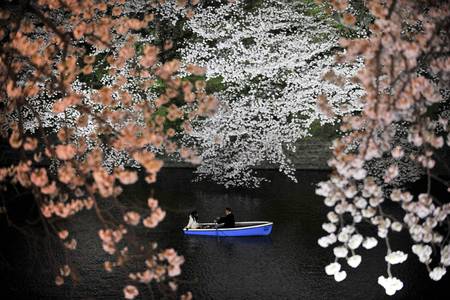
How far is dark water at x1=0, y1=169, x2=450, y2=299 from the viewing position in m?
10.9

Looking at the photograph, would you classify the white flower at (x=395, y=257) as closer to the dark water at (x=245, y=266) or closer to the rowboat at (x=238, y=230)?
the dark water at (x=245, y=266)

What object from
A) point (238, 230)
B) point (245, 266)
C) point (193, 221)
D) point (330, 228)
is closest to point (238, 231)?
point (238, 230)

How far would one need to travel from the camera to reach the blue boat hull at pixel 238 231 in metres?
14.6

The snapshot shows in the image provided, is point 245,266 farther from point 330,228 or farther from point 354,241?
point 354,241

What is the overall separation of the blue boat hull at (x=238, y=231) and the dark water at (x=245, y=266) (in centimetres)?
15

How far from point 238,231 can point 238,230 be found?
0.07 m

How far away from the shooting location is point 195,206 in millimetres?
18609

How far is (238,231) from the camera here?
14797mm

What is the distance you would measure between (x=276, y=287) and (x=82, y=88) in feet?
36.2

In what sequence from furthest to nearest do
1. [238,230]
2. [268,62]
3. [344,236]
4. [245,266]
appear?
1. [268,62]
2. [238,230]
3. [245,266]
4. [344,236]

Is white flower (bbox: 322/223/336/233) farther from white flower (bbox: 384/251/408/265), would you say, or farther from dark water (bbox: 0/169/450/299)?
dark water (bbox: 0/169/450/299)

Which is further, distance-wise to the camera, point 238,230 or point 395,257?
point 238,230

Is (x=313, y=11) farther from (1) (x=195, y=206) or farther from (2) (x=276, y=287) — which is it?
(2) (x=276, y=287)

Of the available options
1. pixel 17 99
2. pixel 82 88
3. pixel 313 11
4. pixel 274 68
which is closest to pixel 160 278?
pixel 17 99
